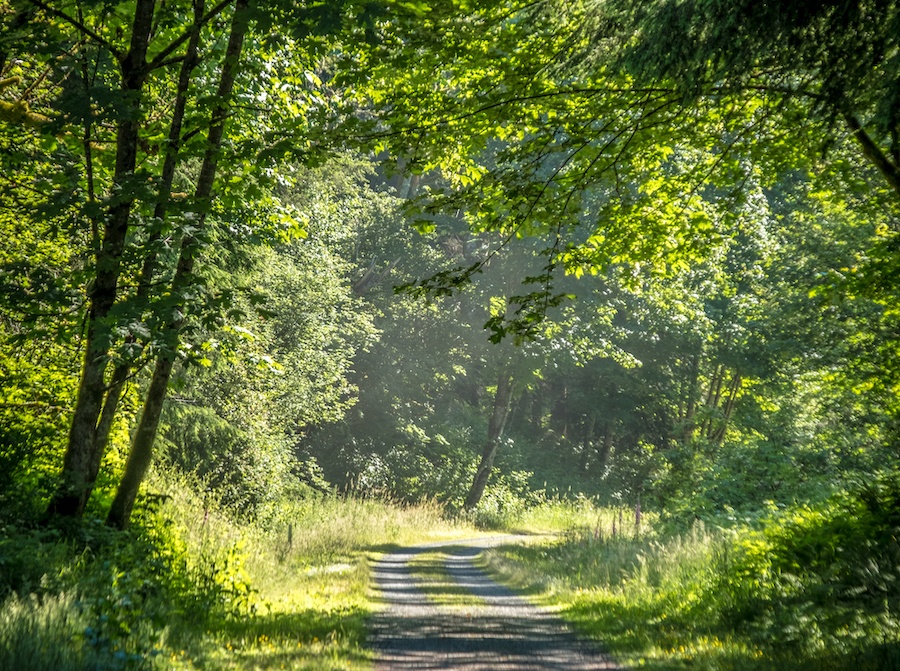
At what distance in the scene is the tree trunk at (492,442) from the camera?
31.4 metres

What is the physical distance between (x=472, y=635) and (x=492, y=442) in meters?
25.0

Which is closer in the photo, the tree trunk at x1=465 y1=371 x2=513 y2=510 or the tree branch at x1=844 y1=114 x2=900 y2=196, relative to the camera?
the tree branch at x1=844 y1=114 x2=900 y2=196

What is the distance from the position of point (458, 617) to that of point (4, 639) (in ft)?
16.6

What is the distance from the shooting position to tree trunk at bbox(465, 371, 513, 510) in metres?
31.4

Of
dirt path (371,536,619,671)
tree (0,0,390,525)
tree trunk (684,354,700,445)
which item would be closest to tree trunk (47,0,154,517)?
tree (0,0,390,525)

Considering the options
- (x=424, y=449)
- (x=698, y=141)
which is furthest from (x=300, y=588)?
(x=424, y=449)

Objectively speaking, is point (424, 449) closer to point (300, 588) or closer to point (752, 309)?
point (752, 309)

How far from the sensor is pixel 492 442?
3183 centimetres

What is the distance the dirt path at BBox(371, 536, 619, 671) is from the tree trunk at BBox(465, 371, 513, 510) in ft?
68.8

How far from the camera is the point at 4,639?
400 cm

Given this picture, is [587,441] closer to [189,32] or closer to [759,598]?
[759,598]

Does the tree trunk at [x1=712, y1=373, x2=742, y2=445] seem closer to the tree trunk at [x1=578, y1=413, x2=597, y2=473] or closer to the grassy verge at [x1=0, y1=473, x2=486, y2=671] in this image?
the grassy verge at [x1=0, y1=473, x2=486, y2=671]

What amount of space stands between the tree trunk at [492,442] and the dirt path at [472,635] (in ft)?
68.8

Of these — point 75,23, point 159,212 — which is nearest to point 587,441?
point 159,212
